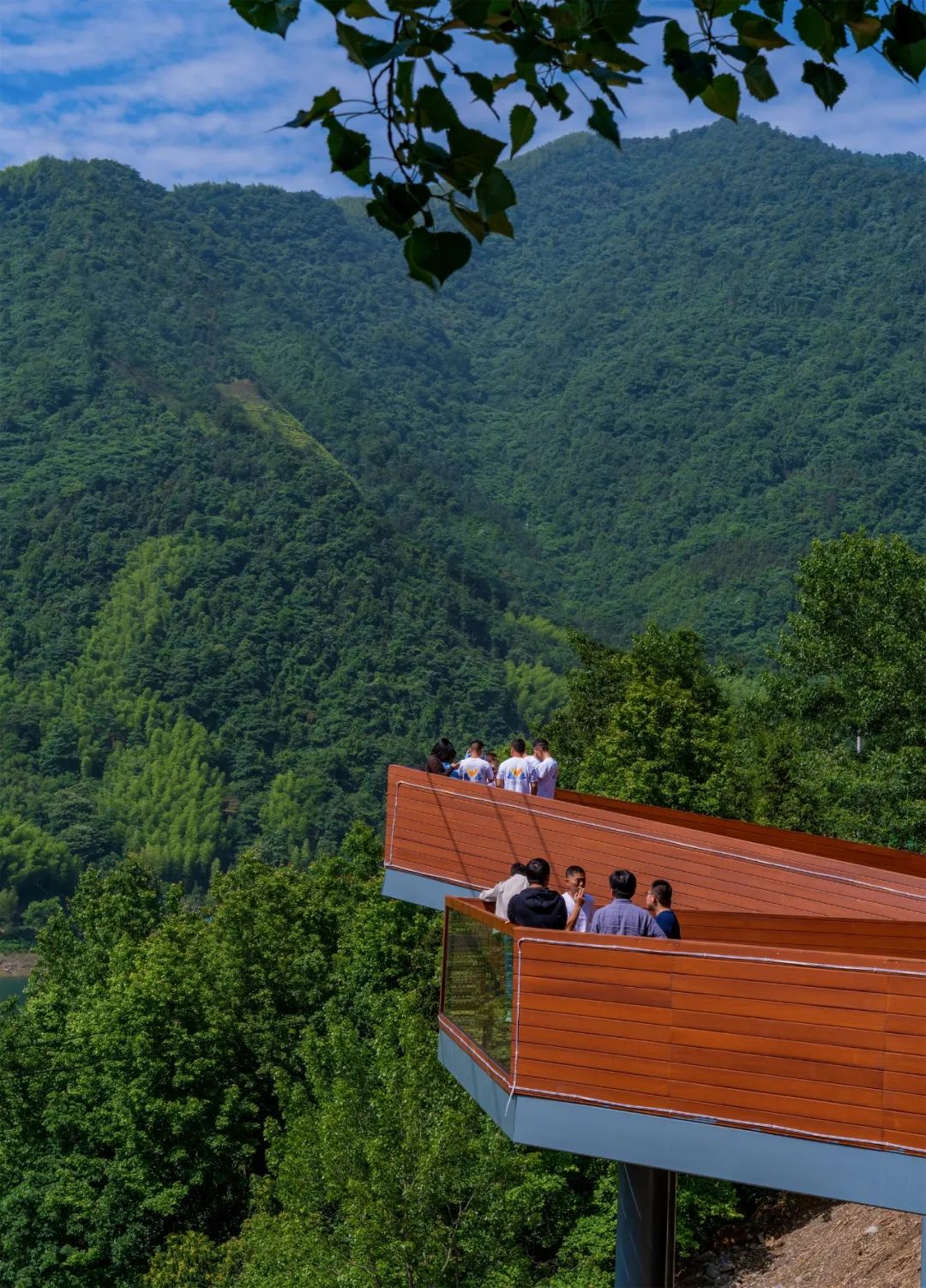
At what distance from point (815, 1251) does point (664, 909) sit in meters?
10.6

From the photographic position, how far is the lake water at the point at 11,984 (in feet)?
384

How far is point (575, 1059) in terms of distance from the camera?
8797mm

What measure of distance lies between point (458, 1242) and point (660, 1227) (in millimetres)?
11825

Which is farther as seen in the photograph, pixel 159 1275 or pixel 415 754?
pixel 415 754

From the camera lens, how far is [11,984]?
122 metres

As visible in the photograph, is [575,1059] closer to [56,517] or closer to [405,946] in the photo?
[405,946]

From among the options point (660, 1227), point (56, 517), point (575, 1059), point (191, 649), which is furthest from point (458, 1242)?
point (56, 517)

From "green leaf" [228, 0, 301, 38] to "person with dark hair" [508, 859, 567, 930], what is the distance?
6.33 meters

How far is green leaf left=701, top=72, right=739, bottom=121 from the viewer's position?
10.9 ft

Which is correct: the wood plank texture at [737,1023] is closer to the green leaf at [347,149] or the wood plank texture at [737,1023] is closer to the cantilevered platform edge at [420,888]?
the cantilevered platform edge at [420,888]

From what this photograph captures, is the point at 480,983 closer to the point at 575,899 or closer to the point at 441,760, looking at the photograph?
the point at 575,899

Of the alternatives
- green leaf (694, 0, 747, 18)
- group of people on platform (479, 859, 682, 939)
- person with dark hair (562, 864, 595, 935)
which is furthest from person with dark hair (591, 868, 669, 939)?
green leaf (694, 0, 747, 18)

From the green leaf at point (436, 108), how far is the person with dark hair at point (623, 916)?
606 cm

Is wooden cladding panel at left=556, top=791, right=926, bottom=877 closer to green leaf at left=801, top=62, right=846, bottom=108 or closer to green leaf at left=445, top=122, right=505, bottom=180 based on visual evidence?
green leaf at left=801, top=62, right=846, bottom=108
